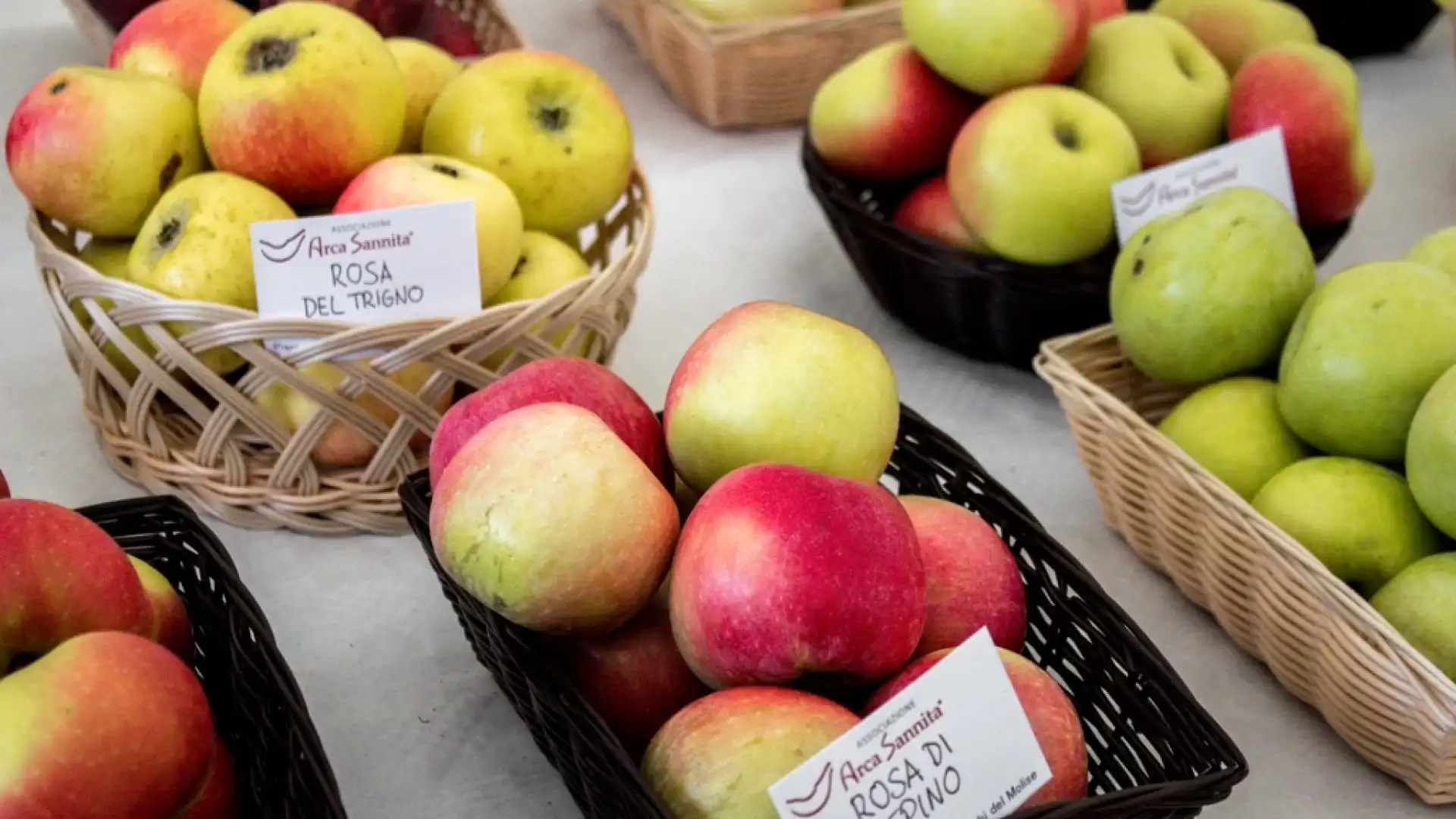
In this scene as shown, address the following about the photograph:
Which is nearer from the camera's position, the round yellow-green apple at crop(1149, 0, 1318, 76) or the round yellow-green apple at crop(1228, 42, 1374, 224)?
the round yellow-green apple at crop(1228, 42, 1374, 224)

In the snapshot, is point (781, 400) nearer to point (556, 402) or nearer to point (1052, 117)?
point (556, 402)

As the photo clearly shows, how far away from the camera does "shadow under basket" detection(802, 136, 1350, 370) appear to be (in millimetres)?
860

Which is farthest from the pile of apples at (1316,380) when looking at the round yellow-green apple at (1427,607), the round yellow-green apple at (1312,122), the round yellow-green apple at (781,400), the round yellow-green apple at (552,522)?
the round yellow-green apple at (552,522)

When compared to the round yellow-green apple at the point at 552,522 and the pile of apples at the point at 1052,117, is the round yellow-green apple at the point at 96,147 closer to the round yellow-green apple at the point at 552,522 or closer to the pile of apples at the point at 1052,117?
the round yellow-green apple at the point at 552,522

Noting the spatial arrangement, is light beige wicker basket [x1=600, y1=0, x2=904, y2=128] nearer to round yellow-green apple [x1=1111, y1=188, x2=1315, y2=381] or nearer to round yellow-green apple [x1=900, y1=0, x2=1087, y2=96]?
round yellow-green apple [x1=900, y1=0, x2=1087, y2=96]

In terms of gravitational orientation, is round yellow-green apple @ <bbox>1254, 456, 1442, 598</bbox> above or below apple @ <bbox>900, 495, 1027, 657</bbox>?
below

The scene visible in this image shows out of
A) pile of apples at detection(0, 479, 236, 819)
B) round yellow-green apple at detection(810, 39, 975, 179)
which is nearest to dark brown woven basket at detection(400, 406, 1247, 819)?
pile of apples at detection(0, 479, 236, 819)

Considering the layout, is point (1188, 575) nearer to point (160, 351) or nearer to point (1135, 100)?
point (1135, 100)

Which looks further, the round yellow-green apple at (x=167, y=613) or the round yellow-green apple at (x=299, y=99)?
the round yellow-green apple at (x=299, y=99)

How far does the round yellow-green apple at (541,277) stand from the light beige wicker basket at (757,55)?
42cm

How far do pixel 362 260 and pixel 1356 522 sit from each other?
1.85ft

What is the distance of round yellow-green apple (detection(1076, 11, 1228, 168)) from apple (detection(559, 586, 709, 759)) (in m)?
0.63

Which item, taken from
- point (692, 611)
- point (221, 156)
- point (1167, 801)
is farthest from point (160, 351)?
point (1167, 801)

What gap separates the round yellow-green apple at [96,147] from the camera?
726mm
